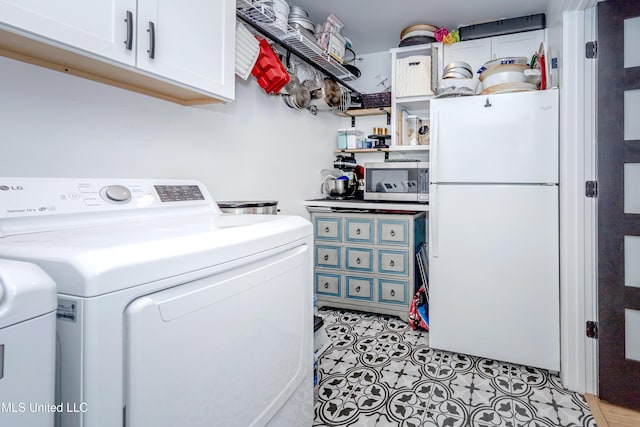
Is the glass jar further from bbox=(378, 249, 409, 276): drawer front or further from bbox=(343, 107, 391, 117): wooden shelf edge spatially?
bbox=(378, 249, 409, 276): drawer front

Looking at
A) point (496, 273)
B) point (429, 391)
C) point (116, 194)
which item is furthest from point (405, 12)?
point (429, 391)

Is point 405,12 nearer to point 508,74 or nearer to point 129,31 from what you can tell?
point 508,74

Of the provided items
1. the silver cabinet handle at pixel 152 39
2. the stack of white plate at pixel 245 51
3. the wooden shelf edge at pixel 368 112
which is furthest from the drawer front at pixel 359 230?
the silver cabinet handle at pixel 152 39

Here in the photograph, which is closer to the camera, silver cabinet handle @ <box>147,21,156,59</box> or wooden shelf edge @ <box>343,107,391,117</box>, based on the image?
silver cabinet handle @ <box>147,21,156,59</box>

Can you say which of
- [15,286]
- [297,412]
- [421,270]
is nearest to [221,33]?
[15,286]

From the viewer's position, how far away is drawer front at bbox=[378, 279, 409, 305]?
9.27 feet

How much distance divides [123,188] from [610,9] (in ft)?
7.80

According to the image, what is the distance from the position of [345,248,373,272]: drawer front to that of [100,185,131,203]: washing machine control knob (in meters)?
1.95

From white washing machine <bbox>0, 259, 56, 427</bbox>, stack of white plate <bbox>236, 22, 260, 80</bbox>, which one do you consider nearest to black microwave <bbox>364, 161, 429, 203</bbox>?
stack of white plate <bbox>236, 22, 260, 80</bbox>

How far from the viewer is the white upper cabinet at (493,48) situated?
9.46ft

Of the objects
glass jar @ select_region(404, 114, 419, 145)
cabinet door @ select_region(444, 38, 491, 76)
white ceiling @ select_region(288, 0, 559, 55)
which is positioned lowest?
glass jar @ select_region(404, 114, 419, 145)

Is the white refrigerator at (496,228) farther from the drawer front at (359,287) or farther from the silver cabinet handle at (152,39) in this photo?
the silver cabinet handle at (152,39)

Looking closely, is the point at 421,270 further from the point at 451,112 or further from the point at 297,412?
the point at 297,412

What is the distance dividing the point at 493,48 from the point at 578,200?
171 centimetres
